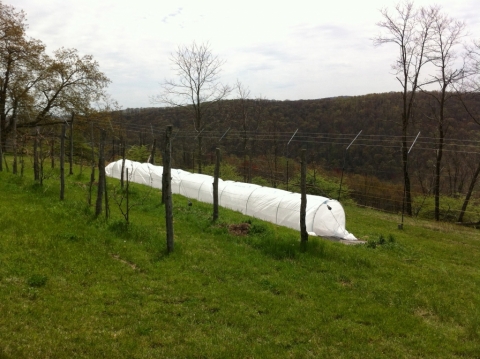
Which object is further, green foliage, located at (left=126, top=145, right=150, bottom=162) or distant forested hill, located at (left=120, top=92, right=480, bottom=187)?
green foliage, located at (left=126, top=145, right=150, bottom=162)

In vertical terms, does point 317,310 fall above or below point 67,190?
below

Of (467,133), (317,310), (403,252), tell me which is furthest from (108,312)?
(467,133)

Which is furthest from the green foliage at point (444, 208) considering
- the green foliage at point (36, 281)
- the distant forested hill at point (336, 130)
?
the green foliage at point (36, 281)

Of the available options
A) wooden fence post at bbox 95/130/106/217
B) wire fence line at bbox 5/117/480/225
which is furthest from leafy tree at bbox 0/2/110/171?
wooden fence post at bbox 95/130/106/217

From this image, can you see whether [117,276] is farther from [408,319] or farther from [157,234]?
[408,319]

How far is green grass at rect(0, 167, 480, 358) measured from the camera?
4.59 meters

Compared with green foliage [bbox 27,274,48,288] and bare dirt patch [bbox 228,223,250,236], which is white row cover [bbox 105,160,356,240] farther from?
green foliage [bbox 27,274,48,288]

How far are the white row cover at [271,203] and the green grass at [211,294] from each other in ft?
7.68

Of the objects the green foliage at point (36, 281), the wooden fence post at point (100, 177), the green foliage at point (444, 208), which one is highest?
the wooden fence post at point (100, 177)

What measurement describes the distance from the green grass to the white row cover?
234 centimetres

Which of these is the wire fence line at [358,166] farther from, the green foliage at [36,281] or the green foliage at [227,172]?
the green foliage at [36,281]

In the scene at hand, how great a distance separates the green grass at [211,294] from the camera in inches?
181

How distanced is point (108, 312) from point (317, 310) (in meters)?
3.30

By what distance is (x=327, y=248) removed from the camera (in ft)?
28.9
